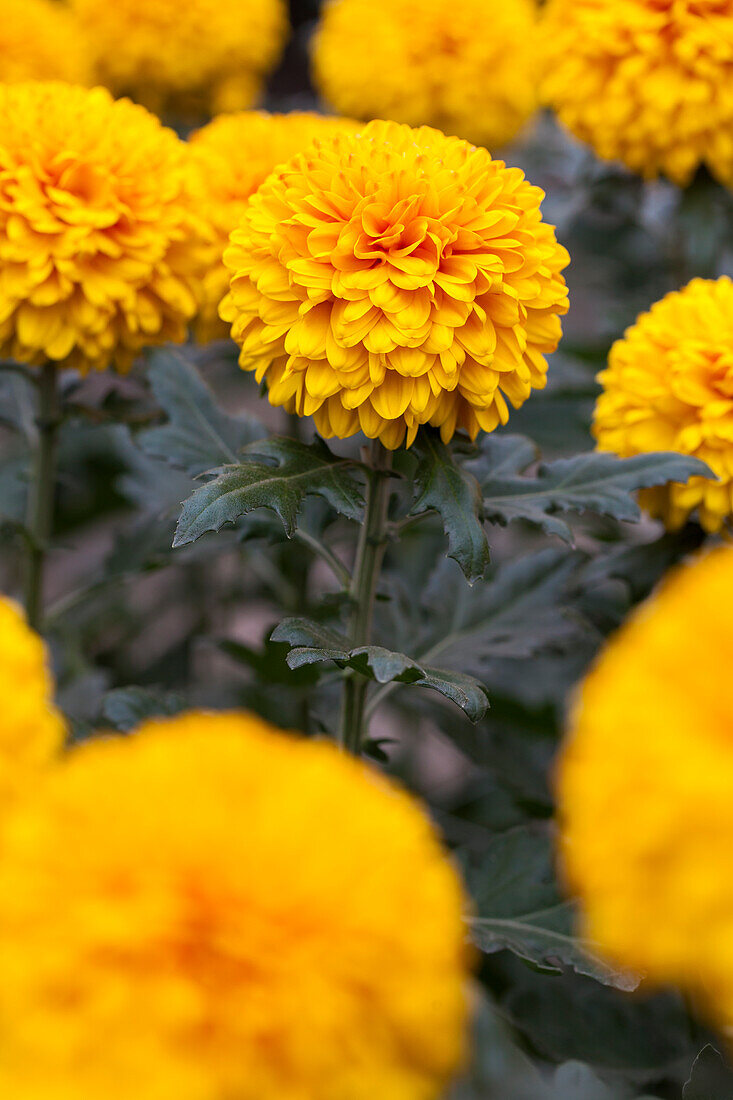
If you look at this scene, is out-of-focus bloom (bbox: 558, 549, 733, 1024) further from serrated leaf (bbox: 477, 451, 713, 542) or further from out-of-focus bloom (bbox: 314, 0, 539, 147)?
out-of-focus bloom (bbox: 314, 0, 539, 147)

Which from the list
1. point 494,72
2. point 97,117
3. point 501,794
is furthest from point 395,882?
point 494,72

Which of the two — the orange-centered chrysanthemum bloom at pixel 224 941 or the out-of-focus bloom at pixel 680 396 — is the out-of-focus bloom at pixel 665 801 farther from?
the out-of-focus bloom at pixel 680 396

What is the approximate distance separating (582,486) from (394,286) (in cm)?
23

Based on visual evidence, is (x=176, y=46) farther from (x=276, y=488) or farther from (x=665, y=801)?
(x=665, y=801)

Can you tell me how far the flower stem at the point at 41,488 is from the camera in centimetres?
99

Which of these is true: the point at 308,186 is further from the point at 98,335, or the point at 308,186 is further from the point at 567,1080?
the point at 567,1080

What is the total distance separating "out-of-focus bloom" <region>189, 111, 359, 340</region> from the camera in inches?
37.4

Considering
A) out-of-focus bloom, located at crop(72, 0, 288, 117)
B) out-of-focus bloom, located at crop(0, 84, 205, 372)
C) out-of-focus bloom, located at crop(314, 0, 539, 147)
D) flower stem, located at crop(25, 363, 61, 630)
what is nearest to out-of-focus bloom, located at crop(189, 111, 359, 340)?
out-of-focus bloom, located at crop(0, 84, 205, 372)

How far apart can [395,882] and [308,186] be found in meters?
0.47

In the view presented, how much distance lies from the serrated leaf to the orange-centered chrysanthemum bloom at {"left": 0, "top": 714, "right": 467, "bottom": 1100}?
0.41 m

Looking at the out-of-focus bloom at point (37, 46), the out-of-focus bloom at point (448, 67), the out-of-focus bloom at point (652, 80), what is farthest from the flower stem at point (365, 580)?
the out-of-focus bloom at point (37, 46)

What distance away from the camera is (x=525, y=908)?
0.81m

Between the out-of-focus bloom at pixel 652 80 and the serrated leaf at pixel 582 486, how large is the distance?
46cm

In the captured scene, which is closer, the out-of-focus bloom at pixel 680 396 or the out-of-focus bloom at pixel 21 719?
the out-of-focus bloom at pixel 21 719
